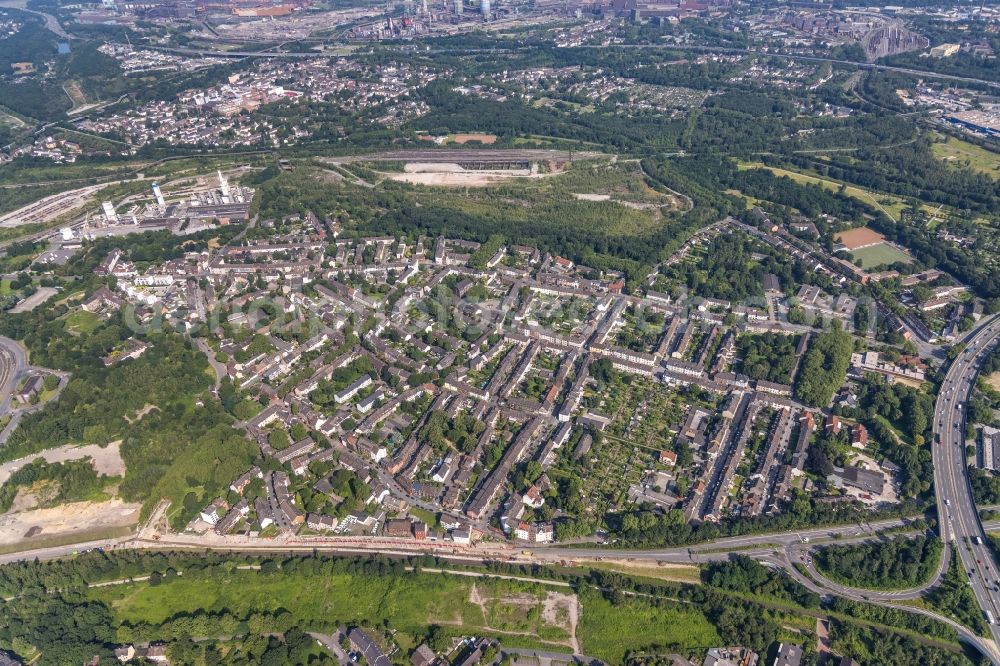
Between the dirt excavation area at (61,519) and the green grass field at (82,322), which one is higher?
the green grass field at (82,322)

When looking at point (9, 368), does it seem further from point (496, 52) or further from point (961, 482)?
point (496, 52)

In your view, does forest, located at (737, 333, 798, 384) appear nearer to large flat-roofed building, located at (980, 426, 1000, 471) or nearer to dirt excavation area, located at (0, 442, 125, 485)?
large flat-roofed building, located at (980, 426, 1000, 471)

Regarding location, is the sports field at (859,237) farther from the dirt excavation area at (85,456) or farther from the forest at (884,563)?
the dirt excavation area at (85,456)

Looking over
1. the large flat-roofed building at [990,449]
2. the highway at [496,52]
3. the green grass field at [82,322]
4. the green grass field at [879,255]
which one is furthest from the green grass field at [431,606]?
the highway at [496,52]

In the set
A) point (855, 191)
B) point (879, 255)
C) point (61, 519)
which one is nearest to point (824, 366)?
point (879, 255)

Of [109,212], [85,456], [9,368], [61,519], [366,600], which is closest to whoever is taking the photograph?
[366,600]

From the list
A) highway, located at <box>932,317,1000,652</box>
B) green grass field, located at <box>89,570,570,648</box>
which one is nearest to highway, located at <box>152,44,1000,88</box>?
highway, located at <box>932,317,1000,652</box>
